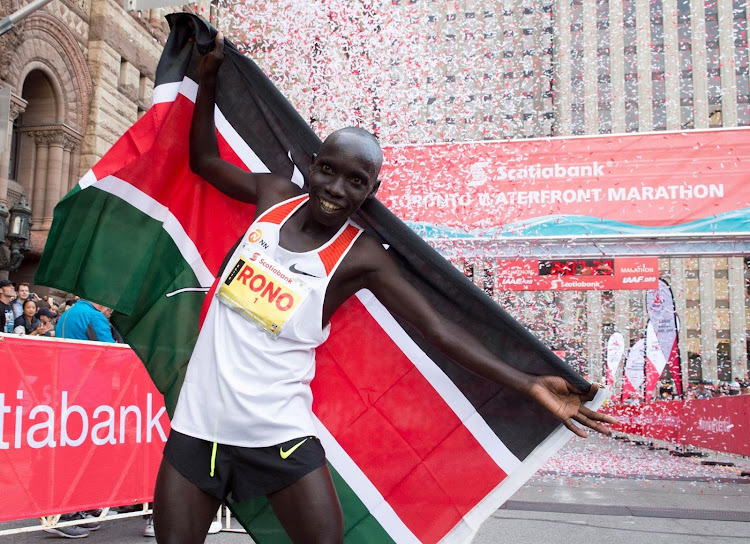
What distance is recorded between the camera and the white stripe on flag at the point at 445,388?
2.96 metres

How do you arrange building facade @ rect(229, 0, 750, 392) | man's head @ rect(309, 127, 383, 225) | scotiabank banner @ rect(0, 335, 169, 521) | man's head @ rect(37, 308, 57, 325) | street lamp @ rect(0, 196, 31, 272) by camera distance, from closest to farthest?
1. man's head @ rect(309, 127, 383, 225)
2. scotiabank banner @ rect(0, 335, 169, 521)
3. man's head @ rect(37, 308, 57, 325)
4. street lamp @ rect(0, 196, 31, 272)
5. building facade @ rect(229, 0, 750, 392)

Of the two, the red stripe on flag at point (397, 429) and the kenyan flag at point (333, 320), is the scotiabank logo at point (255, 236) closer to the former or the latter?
the kenyan flag at point (333, 320)

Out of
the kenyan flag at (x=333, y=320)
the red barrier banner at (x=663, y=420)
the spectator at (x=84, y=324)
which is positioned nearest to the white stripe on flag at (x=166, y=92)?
the kenyan flag at (x=333, y=320)

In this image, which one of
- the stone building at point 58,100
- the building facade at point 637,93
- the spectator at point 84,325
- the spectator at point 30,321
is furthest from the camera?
the building facade at point 637,93

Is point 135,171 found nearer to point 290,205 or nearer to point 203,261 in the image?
point 203,261

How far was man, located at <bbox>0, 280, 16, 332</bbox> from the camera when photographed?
9.38 metres

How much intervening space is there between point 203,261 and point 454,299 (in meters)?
1.07

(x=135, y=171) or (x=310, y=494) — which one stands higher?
(x=135, y=171)

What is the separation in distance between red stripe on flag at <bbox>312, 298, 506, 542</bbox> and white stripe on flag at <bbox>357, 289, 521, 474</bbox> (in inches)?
0.9

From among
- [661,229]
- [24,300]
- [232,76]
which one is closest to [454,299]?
[232,76]

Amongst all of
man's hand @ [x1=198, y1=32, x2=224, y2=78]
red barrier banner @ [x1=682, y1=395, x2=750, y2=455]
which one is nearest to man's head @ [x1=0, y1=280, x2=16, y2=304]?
man's hand @ [x1=198, y1=32, x2=224, y2=78]

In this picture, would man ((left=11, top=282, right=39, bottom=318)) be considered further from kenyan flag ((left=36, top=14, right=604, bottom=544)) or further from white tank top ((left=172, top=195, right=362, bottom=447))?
white tank top ((left=172, top=195, right=362, bottom=447))

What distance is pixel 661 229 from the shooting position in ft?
41.7

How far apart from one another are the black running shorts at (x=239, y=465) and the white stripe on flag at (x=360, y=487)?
0.58m
